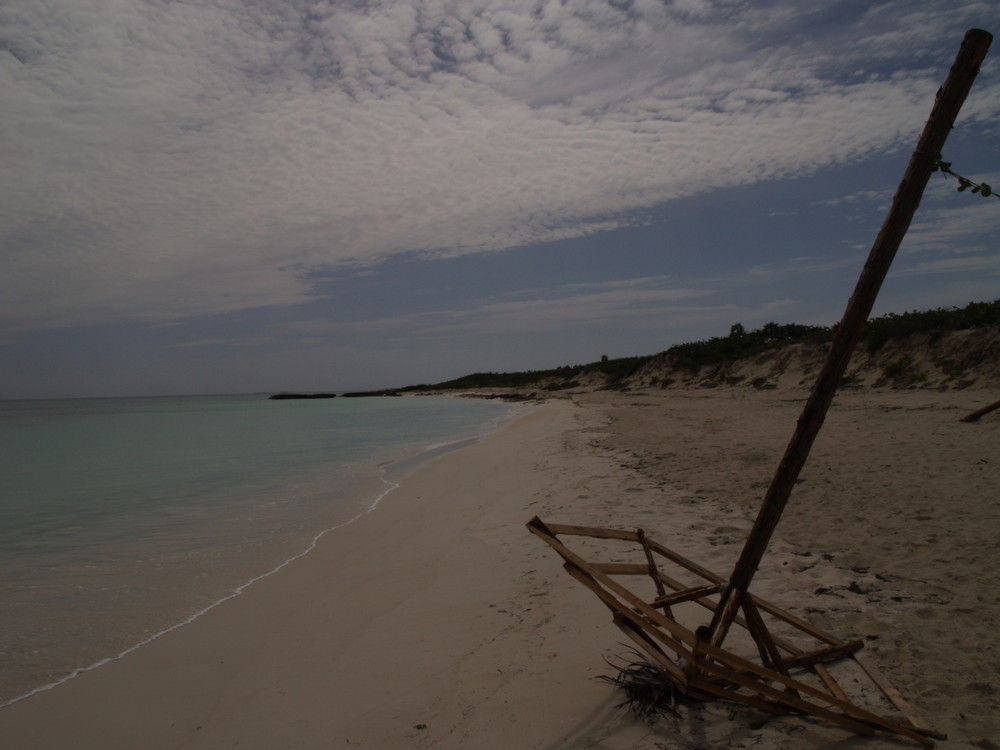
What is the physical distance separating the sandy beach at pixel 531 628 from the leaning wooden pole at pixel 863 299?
82cm

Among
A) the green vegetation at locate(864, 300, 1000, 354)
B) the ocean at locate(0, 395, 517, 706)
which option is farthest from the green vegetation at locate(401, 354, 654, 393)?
the ocean at locate(0, 395, 517, 706)

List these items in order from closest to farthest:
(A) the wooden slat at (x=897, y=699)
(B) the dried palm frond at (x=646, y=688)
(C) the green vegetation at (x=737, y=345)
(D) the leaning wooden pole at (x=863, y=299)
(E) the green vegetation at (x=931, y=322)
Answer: (A) the wooden slat at (x=897, y=699)
(D) the leaning wooden pole at (x=863, y=299)
(B) the dried palm frond at (x=646, y=688)
(E) the green vegetation at (x=931, y=322)
(C) the green vegetation at (x=737, y=345)

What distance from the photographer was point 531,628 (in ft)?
14.9

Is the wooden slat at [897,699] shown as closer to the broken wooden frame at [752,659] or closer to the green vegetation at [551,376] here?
the broken wooden frame at [752,659]

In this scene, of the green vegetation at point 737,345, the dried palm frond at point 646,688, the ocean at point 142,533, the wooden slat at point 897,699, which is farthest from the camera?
the green vegetation at point 737,345

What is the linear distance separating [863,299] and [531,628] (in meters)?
3.20

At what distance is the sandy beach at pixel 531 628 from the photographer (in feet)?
10.8

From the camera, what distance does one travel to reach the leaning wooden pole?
2930 mm

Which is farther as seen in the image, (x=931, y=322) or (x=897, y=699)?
(x=931, y=322)

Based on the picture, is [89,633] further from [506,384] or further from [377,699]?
[506,384]

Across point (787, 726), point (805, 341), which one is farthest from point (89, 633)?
point (805, 341)

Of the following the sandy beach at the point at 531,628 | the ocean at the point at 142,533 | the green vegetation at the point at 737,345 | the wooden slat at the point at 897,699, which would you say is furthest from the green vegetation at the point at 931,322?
the wooden slat at the point at 897,699

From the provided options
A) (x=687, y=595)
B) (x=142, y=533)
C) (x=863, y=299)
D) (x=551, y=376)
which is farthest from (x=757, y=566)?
(x=551, y=376)

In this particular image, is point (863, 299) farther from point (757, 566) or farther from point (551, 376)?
point (551, 376)
